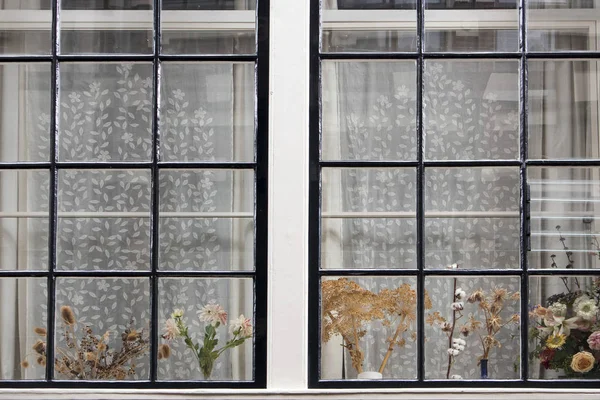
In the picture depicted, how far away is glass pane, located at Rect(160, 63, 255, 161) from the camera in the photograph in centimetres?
316

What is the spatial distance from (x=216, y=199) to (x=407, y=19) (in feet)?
3.51

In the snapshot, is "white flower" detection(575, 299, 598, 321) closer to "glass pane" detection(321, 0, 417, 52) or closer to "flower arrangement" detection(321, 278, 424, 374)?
"flower arrangement" detection(321, 278, 424, 374)

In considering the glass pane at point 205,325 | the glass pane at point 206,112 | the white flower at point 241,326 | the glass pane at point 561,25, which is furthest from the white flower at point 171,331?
the glass pane at point 561,25

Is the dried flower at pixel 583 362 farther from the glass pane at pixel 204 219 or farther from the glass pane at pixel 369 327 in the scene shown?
the glass pane at pixel 204 219

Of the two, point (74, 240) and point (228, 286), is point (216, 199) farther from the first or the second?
point (74, 240)

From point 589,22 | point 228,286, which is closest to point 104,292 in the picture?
point 228,286

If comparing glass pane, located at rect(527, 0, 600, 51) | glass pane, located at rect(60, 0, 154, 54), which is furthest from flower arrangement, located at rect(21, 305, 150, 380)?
glass pane, located at rect(527, 0, 600, 51)

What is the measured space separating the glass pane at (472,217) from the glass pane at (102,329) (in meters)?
1.19

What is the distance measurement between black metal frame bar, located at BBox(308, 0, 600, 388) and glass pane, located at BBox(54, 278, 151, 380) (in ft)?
2.26

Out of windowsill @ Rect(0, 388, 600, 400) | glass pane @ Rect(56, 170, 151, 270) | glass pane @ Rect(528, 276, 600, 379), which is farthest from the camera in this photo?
glass pane @ Rect(56, 170, 151, 270)

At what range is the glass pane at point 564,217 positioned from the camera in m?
3.12

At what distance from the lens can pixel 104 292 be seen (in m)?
3.14

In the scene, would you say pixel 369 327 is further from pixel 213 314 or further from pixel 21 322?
pixel 21 322

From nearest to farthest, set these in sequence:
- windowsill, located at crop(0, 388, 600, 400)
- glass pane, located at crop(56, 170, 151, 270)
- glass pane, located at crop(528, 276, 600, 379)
Result: 1. windowsill, located at crop(0, 388, 600, 400)
2. glass pane, located at crop(528, 276, 600, 379)
3. glass pane, located at crop(56, 170, 151, 270)
